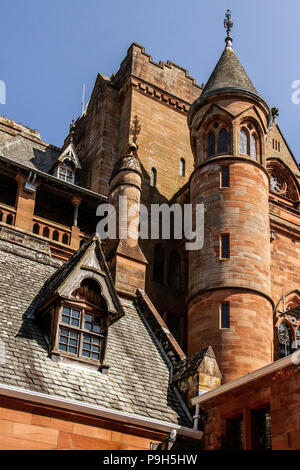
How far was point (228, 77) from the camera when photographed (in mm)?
29797

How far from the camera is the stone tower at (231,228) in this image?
2395cm

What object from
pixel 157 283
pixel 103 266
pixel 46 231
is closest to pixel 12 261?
pixel 103 266

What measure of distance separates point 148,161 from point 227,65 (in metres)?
6.31

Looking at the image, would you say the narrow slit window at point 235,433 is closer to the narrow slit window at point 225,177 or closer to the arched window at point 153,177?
the narrow slit window at point 225,177

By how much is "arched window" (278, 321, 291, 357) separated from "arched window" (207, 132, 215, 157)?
7.58 m

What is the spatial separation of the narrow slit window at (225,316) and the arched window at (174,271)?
6322mm

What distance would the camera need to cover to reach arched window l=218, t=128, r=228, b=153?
28141mm

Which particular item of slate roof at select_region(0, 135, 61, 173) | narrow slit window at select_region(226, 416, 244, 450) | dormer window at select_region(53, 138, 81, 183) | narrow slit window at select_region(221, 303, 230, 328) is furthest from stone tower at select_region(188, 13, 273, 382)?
narrow slit window at select_region(226, 416, 244, 450)

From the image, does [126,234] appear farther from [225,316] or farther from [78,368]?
[78,368]

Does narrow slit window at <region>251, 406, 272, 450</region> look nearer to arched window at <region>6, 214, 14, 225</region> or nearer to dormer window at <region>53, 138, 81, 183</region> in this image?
arched window at <region>6, 214, 14, 225</region>

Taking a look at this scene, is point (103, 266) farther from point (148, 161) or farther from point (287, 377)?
point (148, 161)

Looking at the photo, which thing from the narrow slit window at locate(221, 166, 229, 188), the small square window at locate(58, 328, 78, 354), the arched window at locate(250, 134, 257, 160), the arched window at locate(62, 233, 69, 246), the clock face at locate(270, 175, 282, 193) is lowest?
the small square window at locate(58, 328, 78, 354)

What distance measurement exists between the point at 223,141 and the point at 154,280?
22.4 feet
